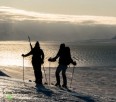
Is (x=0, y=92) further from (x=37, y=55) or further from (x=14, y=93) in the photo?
(x=37, y=55)

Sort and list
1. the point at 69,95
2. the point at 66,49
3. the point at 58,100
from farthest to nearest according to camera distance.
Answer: the point at 66,49 < the point at 69,95 < the point at 58,100

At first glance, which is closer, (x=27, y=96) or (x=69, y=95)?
(x=27, y=96)

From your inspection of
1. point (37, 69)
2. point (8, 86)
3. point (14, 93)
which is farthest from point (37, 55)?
point (14, 93)

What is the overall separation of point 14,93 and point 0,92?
1.59 feet

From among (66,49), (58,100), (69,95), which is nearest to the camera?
(58,100)

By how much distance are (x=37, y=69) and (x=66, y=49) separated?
1.71 metres

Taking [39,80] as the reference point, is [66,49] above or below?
above

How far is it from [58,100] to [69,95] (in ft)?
4.78

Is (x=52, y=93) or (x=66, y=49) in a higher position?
(x=66, y=49)

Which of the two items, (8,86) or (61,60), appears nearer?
(8,86)

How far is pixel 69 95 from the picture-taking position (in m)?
15.6

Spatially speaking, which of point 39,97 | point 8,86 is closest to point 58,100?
point 39,97

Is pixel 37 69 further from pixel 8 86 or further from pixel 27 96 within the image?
pixel 27 96

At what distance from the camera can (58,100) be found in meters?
14.2
